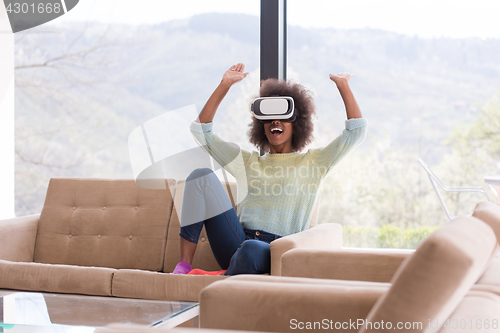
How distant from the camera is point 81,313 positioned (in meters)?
1.42

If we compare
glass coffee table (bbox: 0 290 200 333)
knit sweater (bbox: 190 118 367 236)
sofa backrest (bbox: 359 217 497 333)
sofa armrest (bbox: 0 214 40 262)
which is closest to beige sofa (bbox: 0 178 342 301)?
sofa armrest (bbox: 0 214 40 262)

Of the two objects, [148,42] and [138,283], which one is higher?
[148,42]

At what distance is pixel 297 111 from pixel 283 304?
4.92 feet

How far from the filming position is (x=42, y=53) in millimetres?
4402

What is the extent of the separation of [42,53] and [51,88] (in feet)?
1.08

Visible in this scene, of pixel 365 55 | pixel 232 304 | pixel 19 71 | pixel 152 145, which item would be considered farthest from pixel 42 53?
pixel 232 304

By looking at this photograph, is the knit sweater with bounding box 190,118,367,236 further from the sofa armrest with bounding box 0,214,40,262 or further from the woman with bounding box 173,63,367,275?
the sofa armrest with bounding box 0,214,40,262

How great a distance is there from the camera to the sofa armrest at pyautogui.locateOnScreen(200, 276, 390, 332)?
2.79 feet

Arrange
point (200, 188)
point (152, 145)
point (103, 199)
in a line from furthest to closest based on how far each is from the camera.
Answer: point (152, 145) < point (103, 199) < point (200, 188)

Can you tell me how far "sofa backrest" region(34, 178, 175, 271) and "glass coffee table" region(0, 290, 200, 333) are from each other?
2.00 ft

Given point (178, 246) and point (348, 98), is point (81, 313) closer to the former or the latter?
point (178, 246)

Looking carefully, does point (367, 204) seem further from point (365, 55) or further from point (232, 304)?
point (232, 304)

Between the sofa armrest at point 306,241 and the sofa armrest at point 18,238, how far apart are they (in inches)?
53.1

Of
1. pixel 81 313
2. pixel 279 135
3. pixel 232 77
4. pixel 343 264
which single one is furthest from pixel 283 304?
pixel 232 77
